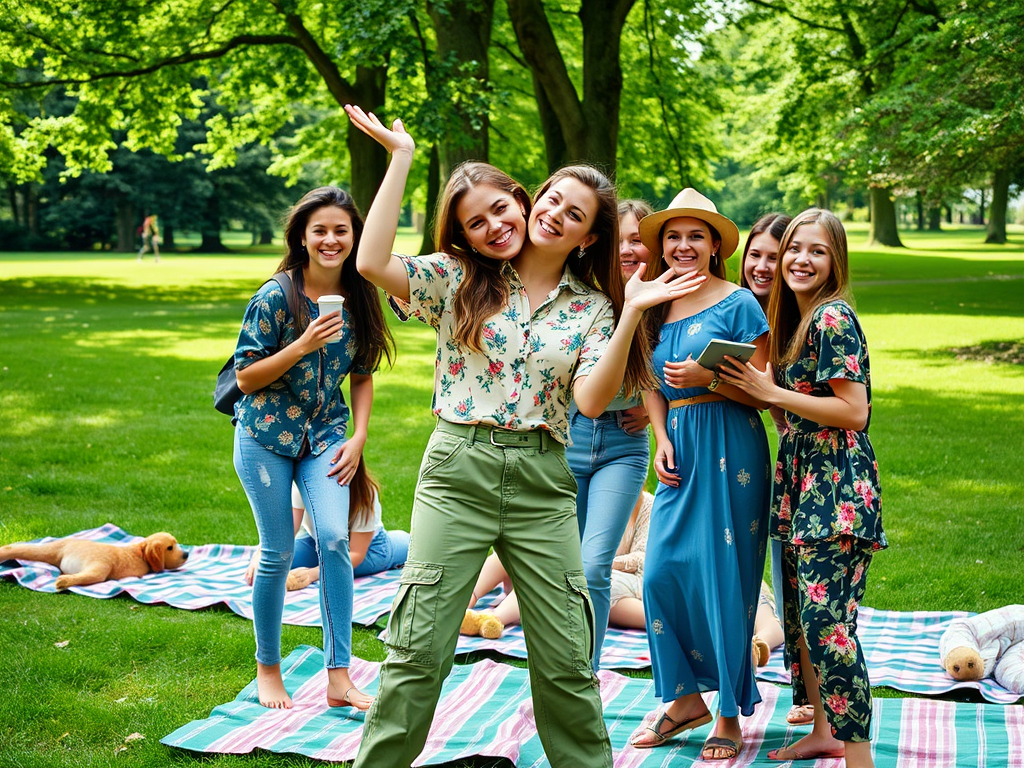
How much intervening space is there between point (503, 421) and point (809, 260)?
1.44 m

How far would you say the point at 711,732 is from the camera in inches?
160

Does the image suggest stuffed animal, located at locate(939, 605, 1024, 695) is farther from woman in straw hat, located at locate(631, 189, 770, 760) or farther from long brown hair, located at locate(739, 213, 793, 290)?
long brown hair, located at locate(739, 213, 793, 290)

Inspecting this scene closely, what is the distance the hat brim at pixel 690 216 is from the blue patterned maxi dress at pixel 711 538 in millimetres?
298

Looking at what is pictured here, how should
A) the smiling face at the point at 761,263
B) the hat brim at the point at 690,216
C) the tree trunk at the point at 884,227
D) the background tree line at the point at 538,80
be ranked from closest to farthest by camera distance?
1. the hat brim at the point at 690,216
2. the smiling face at the point at 761,263
3. the background tree line at the point at 538,80
4. the tree trunk at the point at 884,227

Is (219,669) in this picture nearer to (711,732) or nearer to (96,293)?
(711,732)

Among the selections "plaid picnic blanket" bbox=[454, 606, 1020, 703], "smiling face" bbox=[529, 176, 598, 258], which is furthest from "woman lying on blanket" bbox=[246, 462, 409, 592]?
"smiling face" bbox=[529, 176, 598, 258]

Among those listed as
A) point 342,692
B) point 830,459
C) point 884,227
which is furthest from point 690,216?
point 884,227

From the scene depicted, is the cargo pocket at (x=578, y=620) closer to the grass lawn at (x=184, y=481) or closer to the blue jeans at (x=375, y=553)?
the grass lawn at (x=184, y=481)

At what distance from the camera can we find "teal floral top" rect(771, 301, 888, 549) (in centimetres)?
357

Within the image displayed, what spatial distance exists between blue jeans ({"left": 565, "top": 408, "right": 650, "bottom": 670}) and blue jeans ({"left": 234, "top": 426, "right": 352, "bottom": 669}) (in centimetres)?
104

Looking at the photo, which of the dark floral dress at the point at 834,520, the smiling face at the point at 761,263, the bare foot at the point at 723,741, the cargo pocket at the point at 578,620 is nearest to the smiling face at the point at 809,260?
the dark floral dress at the point at 834,520

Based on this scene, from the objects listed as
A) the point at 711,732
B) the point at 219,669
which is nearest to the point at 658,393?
the point at 711,732

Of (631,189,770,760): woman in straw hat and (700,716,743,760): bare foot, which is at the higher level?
(631,189,770,760): woman in straw hat

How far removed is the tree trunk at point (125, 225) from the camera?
164 ft
